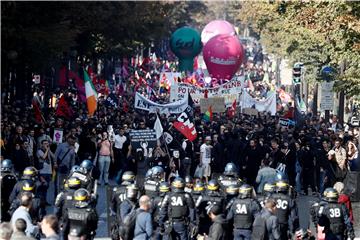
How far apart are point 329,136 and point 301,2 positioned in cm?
404

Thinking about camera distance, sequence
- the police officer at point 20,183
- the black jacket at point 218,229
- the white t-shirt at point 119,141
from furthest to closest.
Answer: the white t-shirt at point 119,141
the police officer at point 20,183
the black jacket at point 218,229

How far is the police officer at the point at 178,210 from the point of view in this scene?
1956 cm

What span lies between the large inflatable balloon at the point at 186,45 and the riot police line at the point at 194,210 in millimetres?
53190

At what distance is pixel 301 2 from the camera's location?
102ft

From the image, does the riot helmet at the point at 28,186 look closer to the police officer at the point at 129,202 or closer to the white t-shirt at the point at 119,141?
the police officer at the point at 129,202

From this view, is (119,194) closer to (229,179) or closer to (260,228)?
(229,179)

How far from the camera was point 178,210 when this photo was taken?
19547 mm

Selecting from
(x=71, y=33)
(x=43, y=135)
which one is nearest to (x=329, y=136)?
(x=43, y=135)

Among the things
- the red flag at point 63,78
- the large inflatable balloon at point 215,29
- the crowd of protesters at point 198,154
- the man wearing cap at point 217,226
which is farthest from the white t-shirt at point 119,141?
the large inflatable balloon at point 215,29

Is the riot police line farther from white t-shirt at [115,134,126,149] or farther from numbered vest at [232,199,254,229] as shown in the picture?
white t-shirt at [115,134,126,149]

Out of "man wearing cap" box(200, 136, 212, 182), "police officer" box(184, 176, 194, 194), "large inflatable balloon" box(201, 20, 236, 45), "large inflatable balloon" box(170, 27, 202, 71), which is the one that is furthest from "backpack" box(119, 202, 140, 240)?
"large inflatable balloon" box(201, 20, 236, 45)

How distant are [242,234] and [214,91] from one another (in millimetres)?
22875

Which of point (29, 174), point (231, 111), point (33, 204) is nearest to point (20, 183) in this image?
point (29, 174)

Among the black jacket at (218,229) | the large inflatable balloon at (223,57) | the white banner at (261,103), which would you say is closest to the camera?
the black jacket at (218,229)
